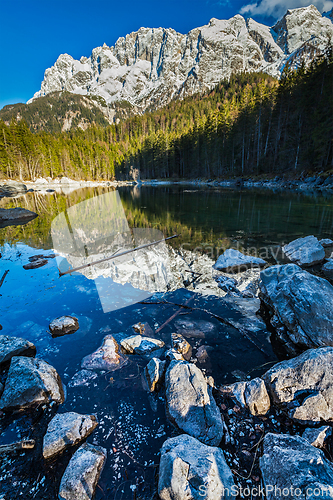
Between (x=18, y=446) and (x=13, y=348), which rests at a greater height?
(x=13, y=348)

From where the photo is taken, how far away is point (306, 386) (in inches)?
125

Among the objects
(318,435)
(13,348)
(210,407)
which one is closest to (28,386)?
(13,348)

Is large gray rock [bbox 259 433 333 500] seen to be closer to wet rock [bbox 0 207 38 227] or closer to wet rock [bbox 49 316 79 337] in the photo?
wet rock [bbox 49 316 79 337]

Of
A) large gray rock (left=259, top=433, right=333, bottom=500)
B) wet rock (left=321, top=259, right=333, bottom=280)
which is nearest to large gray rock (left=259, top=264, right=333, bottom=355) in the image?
large gray rock (left=259, top=433, right=333, bottom=500)

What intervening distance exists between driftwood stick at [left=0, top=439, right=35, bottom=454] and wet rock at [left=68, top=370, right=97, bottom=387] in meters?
1.04

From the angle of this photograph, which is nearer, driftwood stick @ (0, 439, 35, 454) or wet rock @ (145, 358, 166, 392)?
driftwood stick @ (0, 439, 35, 454)

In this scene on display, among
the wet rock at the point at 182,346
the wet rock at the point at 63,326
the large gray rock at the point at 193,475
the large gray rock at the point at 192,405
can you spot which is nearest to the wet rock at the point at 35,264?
the wet rock at the point at 63,326

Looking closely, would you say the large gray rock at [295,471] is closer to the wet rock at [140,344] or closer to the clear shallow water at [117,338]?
the clear shallow water at [117,338]

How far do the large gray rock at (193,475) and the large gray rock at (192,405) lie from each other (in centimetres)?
41

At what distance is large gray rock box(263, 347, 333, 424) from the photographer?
296 cm

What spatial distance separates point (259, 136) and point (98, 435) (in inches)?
2118

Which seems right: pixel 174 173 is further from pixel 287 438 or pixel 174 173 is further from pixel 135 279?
pixel 287 438

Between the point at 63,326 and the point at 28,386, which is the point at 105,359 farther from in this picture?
the point at 63,326

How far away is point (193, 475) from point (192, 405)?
92 cm
